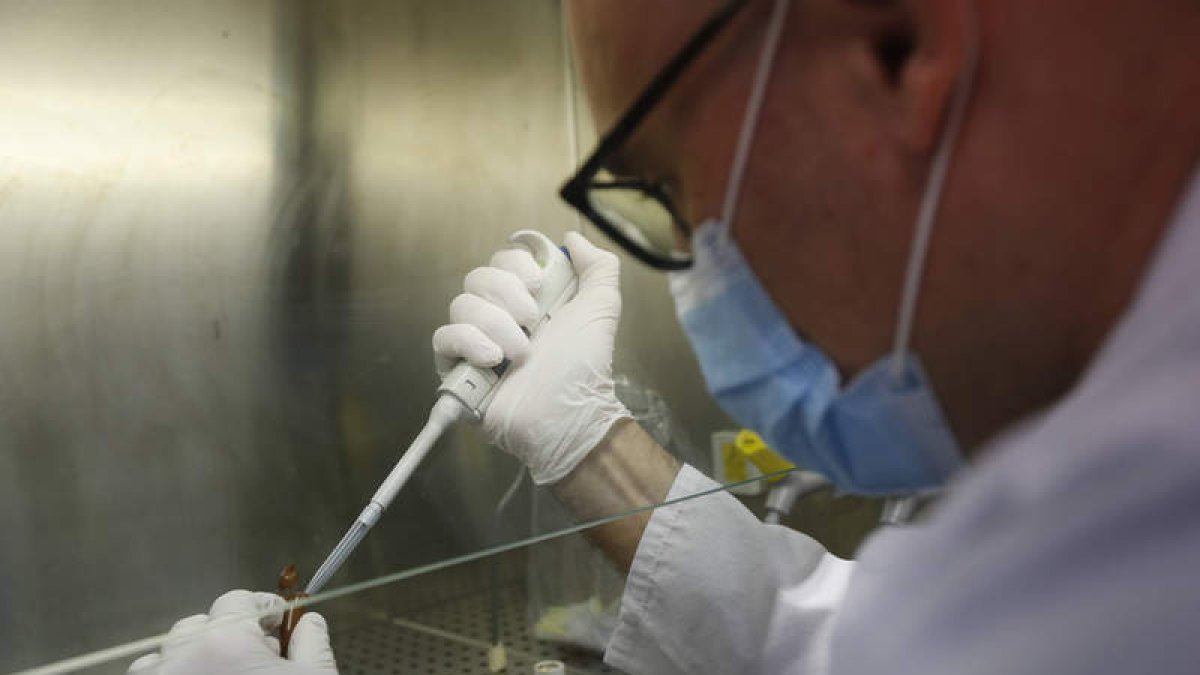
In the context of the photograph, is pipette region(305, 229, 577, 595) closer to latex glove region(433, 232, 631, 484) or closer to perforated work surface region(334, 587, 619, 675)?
latex glove region(433, 232, 631, 484)

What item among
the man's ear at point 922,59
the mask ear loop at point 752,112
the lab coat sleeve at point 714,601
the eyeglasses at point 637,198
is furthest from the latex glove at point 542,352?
the man's ear at point 922,59

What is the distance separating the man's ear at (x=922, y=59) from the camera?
0.56 m

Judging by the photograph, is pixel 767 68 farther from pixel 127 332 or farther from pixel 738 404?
pixel 127 332

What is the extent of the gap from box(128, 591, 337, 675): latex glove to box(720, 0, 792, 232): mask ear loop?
472mm

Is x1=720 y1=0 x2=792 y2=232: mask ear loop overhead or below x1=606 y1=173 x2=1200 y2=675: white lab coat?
overhead

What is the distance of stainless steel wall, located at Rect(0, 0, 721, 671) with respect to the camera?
0.97 meters

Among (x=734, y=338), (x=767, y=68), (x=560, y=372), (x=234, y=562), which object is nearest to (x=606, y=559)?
(x=560, y=372)

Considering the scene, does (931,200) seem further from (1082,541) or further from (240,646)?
(240,646)

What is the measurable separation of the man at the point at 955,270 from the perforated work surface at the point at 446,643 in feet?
1.68

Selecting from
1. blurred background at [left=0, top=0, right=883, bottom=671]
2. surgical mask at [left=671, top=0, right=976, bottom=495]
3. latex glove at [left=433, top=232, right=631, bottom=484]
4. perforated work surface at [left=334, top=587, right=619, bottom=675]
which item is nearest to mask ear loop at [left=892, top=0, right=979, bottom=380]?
surgical mask at [left=671, top=0, right=976, bottom=495]

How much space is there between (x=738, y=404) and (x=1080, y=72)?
0.31 m

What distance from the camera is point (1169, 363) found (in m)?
0.52

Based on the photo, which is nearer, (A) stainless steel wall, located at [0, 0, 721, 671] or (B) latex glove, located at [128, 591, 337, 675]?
(B) latex glove, located at [128, 591, 337, 675]

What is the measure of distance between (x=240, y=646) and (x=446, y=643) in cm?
42
